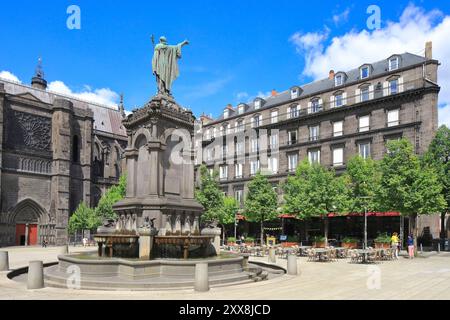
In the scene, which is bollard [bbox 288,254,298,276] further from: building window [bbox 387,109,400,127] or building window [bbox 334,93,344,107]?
building window [bbox 334,93,344,107]

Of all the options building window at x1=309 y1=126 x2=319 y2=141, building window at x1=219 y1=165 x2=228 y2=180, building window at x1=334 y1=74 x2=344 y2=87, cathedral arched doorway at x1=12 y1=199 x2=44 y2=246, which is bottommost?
cathedral arched doorway at x1=12 y1=199 x2=44 y2=246

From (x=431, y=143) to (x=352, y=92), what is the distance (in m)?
11.7

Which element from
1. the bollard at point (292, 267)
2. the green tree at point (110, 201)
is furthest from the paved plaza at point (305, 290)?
the green tree at point (110, 201)

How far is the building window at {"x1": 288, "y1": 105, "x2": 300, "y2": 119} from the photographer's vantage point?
51031mm

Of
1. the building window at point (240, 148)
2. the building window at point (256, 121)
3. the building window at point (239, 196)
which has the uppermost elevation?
the building window at point (256, 121)

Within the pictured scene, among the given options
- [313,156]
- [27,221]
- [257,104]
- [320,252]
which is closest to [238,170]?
[257,104]

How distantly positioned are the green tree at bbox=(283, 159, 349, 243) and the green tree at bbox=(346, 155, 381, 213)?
0.80 meters

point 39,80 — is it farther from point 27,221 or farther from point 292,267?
point 292,267

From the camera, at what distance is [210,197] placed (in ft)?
143

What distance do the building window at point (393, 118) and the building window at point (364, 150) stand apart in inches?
124

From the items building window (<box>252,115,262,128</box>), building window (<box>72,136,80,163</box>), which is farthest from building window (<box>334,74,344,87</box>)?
building window (<box>72,136,80,163</box>)

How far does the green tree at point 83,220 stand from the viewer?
56688 millimetres

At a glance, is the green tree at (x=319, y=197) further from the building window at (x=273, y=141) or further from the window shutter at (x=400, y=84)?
the building window at (x=273, y=141)
